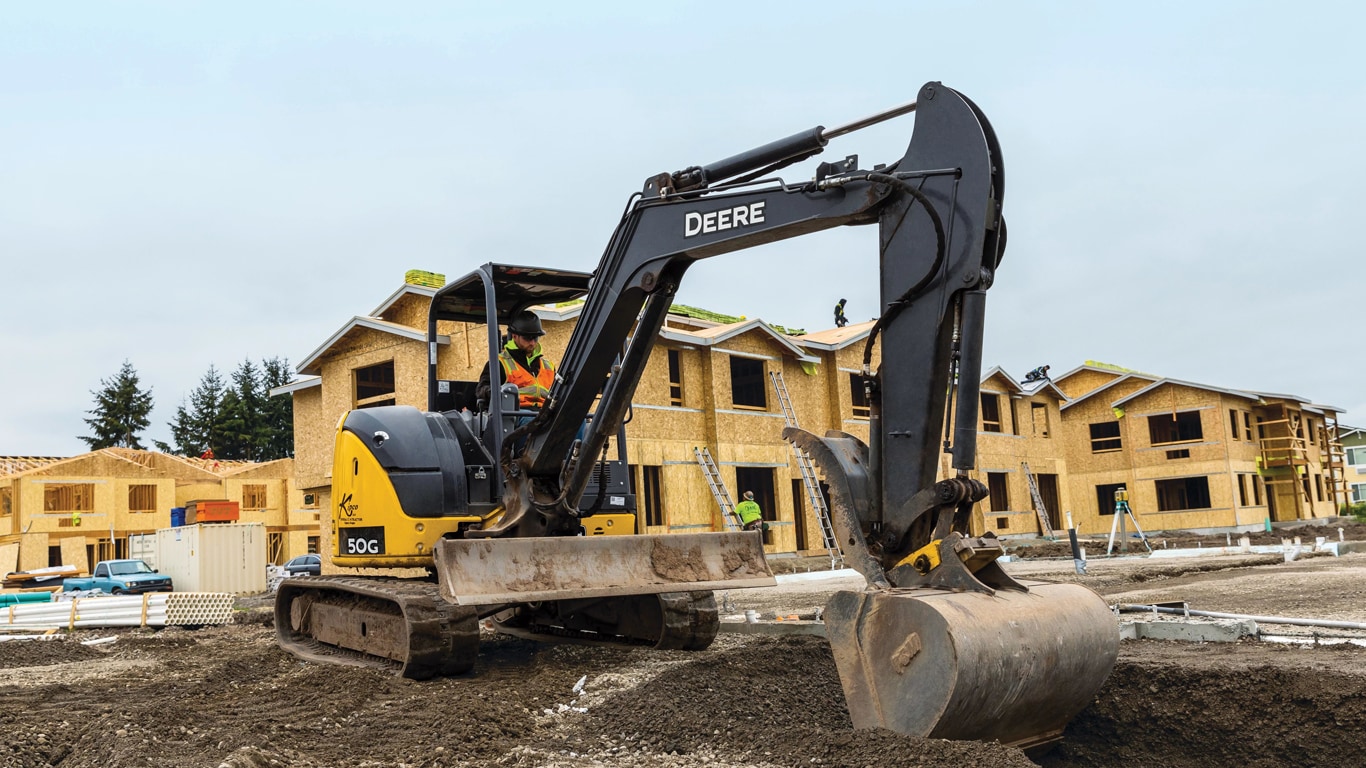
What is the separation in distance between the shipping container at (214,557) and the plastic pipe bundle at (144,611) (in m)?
8.91

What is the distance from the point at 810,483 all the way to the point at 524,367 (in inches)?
725

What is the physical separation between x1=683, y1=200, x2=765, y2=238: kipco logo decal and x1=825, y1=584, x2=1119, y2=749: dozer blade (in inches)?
106

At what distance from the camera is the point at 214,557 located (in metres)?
25.6

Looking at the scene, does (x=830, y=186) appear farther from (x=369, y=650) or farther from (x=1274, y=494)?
(x=1274, y=494)

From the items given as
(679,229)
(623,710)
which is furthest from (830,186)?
(623,710)

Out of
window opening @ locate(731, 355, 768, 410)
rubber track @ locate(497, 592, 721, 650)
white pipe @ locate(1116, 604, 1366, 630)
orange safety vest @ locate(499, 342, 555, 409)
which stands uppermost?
window opening @ locate(731, 355, 768, 410)

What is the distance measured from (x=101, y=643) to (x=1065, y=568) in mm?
16943

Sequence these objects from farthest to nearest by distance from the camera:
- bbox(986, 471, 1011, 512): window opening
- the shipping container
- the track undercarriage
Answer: bbox(986, 471, 1011, 512): window opening → the shipping container → the track undercarriage

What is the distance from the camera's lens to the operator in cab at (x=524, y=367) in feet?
30.6

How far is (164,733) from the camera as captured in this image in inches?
259

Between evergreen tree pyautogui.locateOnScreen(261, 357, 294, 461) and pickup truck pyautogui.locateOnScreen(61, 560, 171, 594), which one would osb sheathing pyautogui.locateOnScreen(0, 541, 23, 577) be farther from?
evergreen tree pyautogui.locateOnScreen(261, 357, 294, 461)

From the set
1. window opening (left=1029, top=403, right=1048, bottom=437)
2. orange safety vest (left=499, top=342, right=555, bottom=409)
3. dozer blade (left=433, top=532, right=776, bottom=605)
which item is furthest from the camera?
window opening (left=1029, top=403, right=1048, bottom=437)

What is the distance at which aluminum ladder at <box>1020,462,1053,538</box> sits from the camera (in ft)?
124

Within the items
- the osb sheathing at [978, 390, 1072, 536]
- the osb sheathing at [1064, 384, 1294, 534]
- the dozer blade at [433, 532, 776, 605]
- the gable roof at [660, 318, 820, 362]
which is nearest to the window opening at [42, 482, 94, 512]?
the gable roof at [660, 318, 820, 362]
